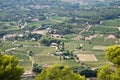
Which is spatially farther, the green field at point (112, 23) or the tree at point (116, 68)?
the green field at point (112, 23)

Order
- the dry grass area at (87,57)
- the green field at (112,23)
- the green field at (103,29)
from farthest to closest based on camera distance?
the green field at (112,23) → the green field at (103,29) → the dry grass area at (87,57)

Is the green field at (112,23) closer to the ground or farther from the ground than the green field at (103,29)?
closer to the ground

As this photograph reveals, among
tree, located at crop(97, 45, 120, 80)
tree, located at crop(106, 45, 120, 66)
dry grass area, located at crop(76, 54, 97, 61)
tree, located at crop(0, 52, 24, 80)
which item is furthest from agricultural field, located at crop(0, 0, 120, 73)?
tree, located at crop(0, 52, 24, 80)

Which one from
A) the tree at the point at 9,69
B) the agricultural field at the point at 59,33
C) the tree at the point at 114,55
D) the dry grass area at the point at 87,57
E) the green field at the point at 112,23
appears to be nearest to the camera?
the tree at the point at 9,69

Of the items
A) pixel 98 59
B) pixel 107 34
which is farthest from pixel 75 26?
pixel 98 59

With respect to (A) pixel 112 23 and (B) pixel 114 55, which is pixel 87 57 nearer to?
(A) pixel 112 23

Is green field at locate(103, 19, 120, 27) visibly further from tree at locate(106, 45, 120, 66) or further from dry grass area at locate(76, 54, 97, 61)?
tree at locate(106, 45, 120, 66)

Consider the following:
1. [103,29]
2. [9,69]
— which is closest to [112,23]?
[103,29]

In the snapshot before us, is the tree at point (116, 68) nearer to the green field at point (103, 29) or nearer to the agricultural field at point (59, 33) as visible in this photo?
the agricultural field at point (59, 33)

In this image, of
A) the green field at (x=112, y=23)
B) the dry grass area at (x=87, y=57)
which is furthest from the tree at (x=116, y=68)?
the green field at (x=112, y=23)
